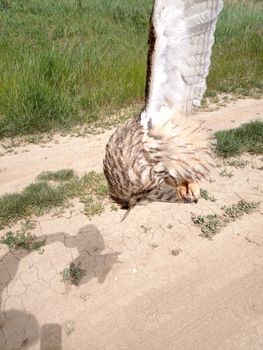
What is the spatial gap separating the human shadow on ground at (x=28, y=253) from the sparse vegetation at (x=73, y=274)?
37 millimetres

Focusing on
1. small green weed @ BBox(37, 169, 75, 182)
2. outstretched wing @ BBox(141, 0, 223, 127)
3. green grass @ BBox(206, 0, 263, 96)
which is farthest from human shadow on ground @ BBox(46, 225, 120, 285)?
green grass @ BBox(206, 0, 263, 96)

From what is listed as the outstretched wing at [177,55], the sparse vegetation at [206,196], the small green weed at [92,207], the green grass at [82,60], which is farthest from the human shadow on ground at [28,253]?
the green grass at [82,60]

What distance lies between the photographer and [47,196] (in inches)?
180

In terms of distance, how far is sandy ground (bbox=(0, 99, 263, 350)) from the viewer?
327 centimetres

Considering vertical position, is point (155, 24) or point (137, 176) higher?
point (155, 24)

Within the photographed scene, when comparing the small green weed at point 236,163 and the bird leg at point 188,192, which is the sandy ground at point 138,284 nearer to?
the small green weed at point 236,163

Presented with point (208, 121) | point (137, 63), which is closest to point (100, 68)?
→ point (137, 63)

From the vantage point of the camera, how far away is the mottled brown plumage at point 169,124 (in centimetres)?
239

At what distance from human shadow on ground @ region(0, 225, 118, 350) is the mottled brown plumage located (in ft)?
4.60

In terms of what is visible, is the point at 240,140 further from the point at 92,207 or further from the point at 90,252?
the point at 90,252

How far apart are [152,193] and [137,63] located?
504 cm

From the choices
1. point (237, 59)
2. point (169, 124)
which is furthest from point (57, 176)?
point (237, 59)

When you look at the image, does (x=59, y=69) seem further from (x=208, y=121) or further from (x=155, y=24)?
(x=155, y=24)

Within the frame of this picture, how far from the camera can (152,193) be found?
7.94 ft
